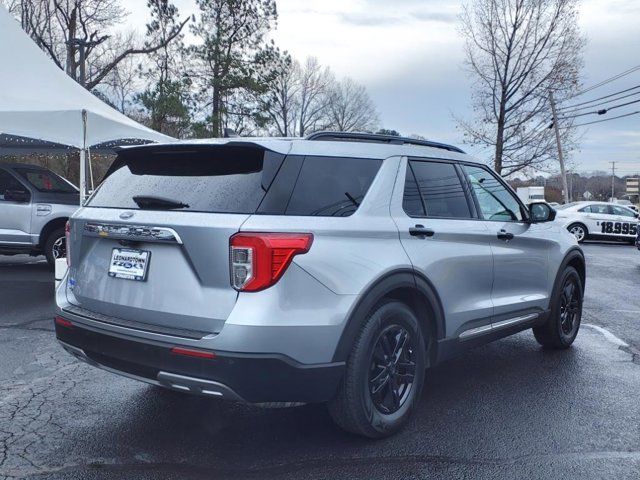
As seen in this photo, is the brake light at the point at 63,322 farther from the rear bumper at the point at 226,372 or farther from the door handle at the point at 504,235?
Answer: the door handle at the point at 504,235

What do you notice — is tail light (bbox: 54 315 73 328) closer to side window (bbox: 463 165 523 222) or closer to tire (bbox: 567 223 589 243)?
side window (bbox: 463 165 523 222)

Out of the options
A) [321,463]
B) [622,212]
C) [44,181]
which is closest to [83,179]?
[44,181]

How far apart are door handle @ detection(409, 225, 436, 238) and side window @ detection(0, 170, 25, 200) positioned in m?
9.01

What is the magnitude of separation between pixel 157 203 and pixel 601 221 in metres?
21.6

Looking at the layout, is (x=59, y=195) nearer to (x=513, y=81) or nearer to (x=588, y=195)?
(x=513, y=81)

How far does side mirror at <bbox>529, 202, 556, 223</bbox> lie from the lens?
17.0ft

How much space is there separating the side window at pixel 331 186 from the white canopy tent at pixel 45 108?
22.7 ft

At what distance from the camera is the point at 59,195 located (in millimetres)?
10836

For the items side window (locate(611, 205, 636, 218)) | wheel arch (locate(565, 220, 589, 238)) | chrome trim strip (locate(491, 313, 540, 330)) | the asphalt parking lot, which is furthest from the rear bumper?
side window (locate(611, 205, 636, 218))

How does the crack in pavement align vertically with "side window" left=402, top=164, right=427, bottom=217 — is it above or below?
below

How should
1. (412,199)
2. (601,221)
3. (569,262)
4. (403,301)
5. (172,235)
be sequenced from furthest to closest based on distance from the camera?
(601,221)
(569,262)
(412,199)
(403,301)
(172,235)

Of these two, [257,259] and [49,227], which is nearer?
[257,259]

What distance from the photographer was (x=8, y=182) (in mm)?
10594

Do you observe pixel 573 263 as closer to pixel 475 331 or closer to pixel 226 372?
pixel 475 331
